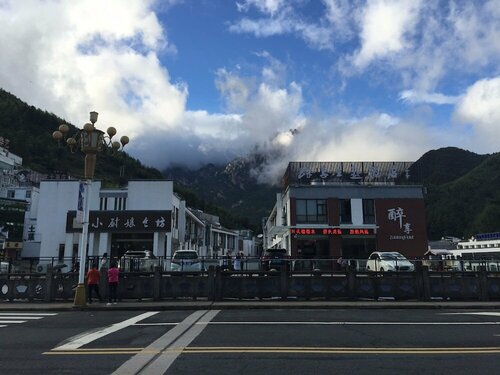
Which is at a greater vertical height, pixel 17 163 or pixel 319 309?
pixel 17 163

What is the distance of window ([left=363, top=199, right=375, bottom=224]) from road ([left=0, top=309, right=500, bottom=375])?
34.4m

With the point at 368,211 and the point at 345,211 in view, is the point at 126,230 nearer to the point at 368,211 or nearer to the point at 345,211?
the point at 345,211

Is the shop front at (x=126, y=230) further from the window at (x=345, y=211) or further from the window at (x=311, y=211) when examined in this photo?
the window at (x=345, y=211)

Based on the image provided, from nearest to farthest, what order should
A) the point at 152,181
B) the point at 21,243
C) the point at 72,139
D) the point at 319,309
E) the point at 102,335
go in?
the point at 102,335
the point at 319,309
the point at 72,139
the point at 152,181
the point at 21,243

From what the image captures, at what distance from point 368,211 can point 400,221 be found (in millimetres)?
3401

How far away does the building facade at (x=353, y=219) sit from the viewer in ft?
159

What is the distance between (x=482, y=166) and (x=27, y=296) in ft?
336

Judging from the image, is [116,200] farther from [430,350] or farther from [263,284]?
[430,350]

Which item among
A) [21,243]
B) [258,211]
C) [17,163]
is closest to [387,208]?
[21,243]

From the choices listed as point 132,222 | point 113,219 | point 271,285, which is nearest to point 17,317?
point 271,285

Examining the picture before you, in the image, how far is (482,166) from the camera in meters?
102

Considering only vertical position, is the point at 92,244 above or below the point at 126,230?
below

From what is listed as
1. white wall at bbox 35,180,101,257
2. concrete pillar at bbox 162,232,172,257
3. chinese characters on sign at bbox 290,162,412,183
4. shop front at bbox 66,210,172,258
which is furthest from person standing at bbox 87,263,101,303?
chinese characters on sign at bbox 290,162,412,183

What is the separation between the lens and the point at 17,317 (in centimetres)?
1553
